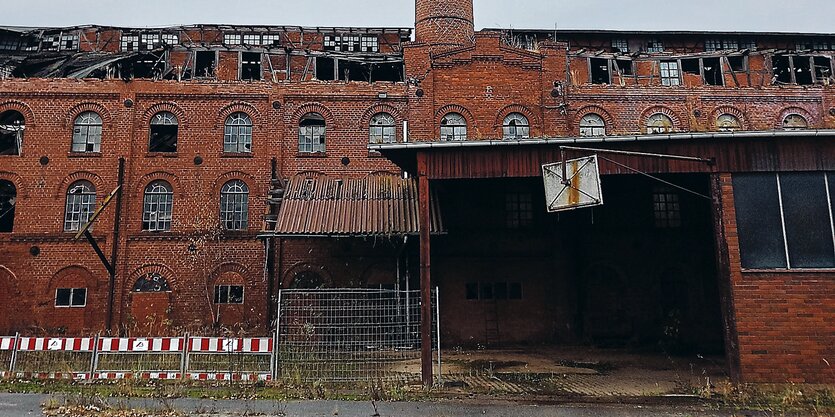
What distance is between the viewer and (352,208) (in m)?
15.1

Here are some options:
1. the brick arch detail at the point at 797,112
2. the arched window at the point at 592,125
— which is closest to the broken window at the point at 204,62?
the arched window at the point at 592,125

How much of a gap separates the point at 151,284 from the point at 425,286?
1084 centimetres

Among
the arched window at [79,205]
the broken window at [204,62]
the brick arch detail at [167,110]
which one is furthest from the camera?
the broken window at [204,62]

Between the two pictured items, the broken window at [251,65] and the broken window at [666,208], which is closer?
the broken window at [666,208]

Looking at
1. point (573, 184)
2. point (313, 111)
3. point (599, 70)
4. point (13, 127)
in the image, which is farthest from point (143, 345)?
point (599, 70)

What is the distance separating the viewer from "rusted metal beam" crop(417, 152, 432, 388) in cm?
1028

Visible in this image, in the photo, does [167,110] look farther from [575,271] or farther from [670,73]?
[670,73]

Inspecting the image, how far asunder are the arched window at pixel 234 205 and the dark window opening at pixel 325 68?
235 inches

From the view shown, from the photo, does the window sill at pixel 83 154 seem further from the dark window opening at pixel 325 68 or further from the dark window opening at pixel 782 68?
the dark window opening at pixel 782 68

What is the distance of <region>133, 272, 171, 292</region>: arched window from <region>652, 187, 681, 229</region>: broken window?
1563 centimetres

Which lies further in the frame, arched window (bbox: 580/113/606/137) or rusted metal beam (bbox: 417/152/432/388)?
arched window (bbox: 580/113/606/137)

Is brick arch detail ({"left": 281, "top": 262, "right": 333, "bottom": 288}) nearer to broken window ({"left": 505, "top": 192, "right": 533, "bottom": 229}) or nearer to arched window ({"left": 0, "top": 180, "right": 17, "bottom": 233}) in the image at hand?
broken window ({"left": 505, "top": 192, "right": 533, "bottom": 229})

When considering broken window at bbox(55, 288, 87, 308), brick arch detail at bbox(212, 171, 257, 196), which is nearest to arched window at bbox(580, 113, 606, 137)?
brick arch detail at bbox(212, 171, 257, 196)

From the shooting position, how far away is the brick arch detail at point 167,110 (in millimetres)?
18656
